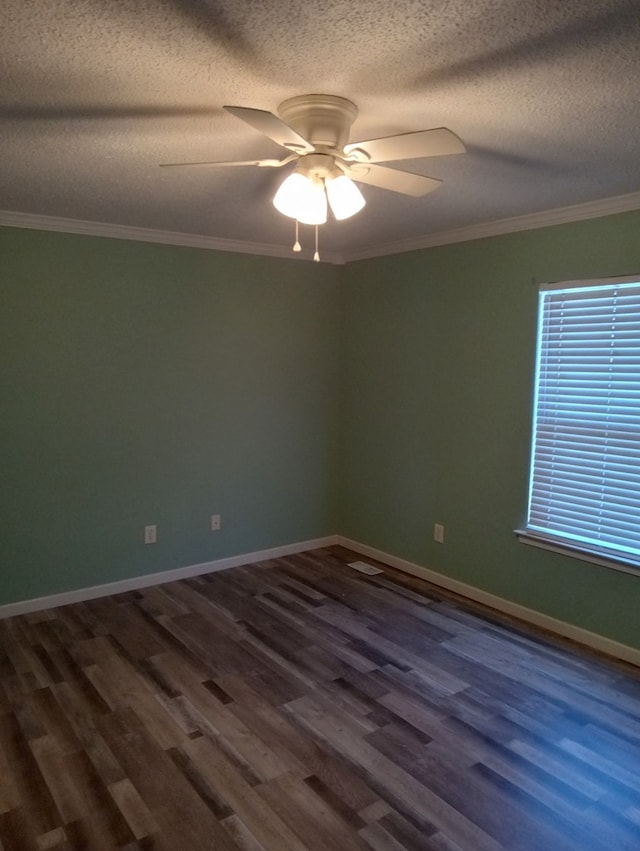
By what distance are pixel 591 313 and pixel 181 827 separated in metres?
2.96

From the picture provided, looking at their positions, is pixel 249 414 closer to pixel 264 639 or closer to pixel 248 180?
pixel 264 639

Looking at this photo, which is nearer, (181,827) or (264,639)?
(181,827)

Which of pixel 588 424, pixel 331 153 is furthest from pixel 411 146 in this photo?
pixel 588 424

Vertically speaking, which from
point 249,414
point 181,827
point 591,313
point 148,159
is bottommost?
point 181,827

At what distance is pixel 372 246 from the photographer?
14.4 feet

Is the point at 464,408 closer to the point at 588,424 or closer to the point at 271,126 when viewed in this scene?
the point at 588,424

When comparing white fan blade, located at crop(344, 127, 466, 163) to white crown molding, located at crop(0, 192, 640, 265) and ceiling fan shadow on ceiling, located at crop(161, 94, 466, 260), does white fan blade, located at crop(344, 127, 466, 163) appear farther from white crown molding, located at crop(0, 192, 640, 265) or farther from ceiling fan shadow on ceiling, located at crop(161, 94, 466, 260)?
white crown molding, located at crop(0, 192, 640, 265)

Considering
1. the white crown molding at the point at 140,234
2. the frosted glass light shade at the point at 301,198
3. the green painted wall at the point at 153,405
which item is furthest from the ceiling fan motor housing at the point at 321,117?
the green painted wall at the point at 153,405

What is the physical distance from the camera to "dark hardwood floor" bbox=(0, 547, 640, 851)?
2010 mm

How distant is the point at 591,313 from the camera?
126 inches

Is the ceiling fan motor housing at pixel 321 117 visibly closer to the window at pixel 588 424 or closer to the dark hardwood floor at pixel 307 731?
the window at pixel 588 424

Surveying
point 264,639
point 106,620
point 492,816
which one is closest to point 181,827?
point 492,816

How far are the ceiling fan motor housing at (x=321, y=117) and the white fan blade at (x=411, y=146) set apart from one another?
0.06 m

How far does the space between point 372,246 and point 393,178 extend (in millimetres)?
2264
